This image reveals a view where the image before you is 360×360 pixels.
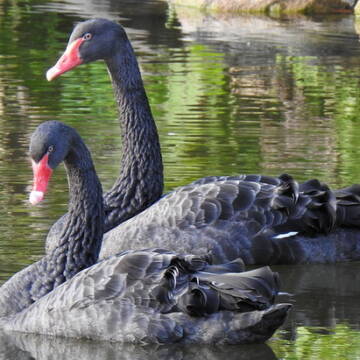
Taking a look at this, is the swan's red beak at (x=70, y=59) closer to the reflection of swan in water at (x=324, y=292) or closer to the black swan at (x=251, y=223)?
the black swan at (x=251, y=223)

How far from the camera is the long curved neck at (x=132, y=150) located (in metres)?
8.43

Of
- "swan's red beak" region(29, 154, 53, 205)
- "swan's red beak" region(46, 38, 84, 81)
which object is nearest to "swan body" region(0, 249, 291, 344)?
"swan's red beak" region(29, 154, 53, 205)

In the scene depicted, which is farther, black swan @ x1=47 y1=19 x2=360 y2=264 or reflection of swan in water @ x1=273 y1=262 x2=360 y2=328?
black swan @ x1=47 y1=19 x2=360 y2=264

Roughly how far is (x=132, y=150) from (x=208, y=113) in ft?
13.5

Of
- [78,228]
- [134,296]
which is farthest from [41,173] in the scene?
[134,296]

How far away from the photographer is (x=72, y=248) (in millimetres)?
6711

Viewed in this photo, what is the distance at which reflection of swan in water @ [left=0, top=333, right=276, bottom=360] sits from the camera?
6.14 meters

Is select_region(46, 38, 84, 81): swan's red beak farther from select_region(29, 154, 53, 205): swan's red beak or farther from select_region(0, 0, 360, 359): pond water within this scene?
select_region(29, 154, 53, 205): swan's red beak

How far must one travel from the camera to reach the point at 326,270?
7.88 metres

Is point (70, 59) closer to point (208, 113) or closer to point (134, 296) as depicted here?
point (134, 296)

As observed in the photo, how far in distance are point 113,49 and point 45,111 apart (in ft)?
13.7

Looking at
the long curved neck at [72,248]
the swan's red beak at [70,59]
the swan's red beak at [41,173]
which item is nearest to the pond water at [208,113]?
the long curved neck at [72,248]

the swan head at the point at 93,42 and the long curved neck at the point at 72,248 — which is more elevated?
the swan head at the point at 93,42

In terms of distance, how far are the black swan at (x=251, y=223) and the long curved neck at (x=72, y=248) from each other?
1.04 meters
